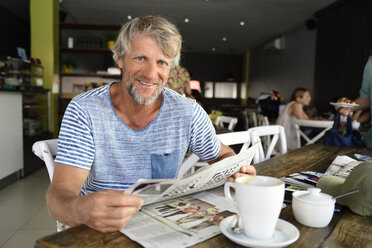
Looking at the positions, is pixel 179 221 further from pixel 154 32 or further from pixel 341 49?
pixel 341 49

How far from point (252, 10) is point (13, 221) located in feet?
22.7

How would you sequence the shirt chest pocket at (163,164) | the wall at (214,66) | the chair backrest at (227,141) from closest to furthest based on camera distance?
the shirt chest pocket at (163,164)
the chair backrest at (227,141)
the wall at (214,66)

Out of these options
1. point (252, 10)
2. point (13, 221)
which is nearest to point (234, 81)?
point (252, 10)

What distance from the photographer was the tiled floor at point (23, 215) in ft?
7.52

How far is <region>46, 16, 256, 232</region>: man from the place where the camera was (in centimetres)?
98

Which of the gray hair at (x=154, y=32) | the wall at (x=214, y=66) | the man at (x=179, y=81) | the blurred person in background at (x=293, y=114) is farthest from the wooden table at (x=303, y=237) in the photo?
the wall at (x=214, y=66)

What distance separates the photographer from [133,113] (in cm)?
111

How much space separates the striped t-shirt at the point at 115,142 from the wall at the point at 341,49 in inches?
229

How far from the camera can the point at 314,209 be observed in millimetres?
699

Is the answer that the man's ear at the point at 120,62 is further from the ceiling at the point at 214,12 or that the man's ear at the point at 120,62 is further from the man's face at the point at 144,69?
the ceiling at the point at 214,12

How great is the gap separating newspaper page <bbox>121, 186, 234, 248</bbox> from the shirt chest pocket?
0.70ft

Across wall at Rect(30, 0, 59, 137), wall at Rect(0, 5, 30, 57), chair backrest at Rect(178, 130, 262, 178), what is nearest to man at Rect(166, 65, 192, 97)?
chair backrest at Rect(178, 130, 262, 178)

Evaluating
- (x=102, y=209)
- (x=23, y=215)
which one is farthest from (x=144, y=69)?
(x=23, y=215)

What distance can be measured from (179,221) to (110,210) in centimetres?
17
